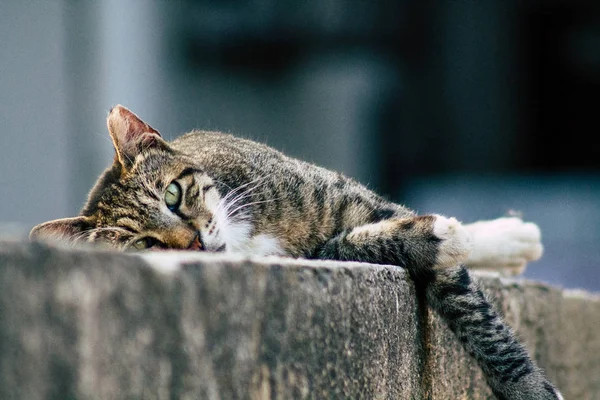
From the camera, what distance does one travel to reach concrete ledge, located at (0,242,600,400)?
0.79 metres

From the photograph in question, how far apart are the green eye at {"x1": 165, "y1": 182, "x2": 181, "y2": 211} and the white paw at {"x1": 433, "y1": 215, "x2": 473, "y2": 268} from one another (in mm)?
670

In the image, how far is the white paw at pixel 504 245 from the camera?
2.87m

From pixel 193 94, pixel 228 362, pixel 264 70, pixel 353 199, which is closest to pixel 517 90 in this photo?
pixel 264 70

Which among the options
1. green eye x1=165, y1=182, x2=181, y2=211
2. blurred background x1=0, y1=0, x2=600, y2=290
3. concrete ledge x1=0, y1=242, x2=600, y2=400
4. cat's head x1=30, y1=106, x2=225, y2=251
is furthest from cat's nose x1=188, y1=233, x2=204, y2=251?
blurred background x1=0, y1=0, x2=600, y2=290

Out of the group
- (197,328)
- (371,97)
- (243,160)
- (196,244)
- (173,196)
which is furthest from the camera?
(371,97)

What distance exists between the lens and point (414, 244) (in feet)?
6.46

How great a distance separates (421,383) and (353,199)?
0.65m

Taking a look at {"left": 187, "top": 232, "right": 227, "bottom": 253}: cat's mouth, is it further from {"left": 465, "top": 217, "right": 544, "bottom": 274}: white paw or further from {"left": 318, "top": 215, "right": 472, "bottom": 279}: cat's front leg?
{"left": 465, "top": 217, "right": 544, "bottom": 274}: white paw

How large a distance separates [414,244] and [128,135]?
0.83 m

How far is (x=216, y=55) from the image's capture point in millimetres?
7094

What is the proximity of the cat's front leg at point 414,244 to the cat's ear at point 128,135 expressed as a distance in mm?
623

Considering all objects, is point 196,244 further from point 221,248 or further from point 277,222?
point 277,222

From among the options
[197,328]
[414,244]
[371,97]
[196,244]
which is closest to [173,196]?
[196,244]

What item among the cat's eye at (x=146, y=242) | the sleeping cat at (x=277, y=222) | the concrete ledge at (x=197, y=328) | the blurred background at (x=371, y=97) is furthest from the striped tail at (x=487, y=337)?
the blurred background at (x=371, y=97)
